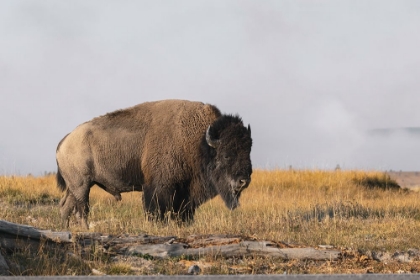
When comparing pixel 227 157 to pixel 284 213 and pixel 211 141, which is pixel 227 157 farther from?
pixel 284 213

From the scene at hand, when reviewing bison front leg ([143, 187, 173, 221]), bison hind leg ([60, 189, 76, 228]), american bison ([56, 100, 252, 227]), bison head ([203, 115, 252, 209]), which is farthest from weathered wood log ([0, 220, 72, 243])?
bison hind leg ([60, 189, 76, 228])

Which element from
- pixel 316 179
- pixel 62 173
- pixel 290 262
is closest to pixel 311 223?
pixel 290 262

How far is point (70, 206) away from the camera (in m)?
16.3

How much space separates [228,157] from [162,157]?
1317 mm

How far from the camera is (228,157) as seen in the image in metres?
14.5

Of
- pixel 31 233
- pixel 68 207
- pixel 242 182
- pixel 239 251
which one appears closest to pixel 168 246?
pixel 239 251

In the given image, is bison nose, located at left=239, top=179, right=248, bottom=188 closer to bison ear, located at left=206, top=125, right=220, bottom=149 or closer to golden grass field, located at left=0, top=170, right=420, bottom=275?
golden grass field, located at left=0, top=170, right=420, bottom=275

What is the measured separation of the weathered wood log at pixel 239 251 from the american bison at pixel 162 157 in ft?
16.4

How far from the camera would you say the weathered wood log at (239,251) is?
9.05 meters

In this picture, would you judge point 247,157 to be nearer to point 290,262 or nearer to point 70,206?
point 70,206

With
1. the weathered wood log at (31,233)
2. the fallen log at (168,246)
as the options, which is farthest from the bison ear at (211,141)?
the weathered wood log at (31,233)

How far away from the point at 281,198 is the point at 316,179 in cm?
391

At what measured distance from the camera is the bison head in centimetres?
1427

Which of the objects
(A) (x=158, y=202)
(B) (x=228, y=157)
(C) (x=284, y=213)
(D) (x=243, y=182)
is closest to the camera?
(D) (x=243, y=182)
